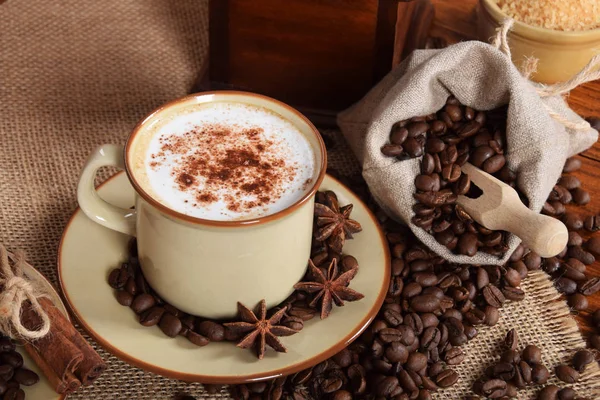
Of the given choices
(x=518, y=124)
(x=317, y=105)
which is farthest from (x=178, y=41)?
(x=518, y=124)

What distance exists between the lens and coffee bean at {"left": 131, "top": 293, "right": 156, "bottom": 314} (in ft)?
4.08

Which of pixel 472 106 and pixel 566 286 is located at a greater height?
pixel 472 106

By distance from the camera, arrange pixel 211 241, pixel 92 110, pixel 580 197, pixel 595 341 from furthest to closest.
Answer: pixel 92 110, pixel 580 197, pixel 595 341, pixel 211 241

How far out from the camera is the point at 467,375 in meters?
1.41

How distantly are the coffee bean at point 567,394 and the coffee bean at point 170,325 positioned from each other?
0.66m

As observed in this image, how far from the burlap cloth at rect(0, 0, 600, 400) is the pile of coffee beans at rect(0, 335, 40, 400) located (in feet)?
0.45

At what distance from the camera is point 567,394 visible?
1.34 metres

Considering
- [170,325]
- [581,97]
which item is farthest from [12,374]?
[581,97]

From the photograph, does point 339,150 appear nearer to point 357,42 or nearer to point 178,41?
point 357,42

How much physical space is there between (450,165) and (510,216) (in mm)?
154

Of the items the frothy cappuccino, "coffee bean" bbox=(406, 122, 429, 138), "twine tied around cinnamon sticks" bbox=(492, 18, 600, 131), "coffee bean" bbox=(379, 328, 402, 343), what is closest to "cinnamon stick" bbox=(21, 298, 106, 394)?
the frothy cappuccino

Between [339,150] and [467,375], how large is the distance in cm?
65

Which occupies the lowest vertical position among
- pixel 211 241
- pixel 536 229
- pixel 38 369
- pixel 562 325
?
pixel 562 325

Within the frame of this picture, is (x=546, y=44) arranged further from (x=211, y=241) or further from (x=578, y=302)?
(x=211, y=241)
